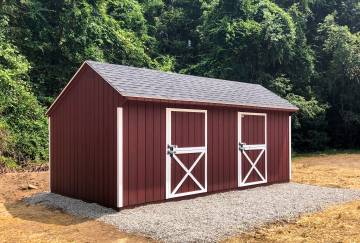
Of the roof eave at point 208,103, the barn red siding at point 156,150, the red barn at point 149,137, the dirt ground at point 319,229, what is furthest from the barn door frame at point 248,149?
the dirt ground at point 319,229

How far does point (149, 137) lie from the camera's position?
834cm

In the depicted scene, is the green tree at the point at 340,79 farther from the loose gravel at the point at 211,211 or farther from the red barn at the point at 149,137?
the loose gravel at the point at 211,211

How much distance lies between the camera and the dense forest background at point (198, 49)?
16359 mm

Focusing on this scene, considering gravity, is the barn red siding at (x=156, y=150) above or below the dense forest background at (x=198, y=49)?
below

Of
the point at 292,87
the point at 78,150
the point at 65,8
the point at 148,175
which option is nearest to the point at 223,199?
the point at 148,175

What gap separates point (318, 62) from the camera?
2556 centimetres

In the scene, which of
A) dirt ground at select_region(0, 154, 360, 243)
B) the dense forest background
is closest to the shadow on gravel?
dirt ground at select_region(0, 154, 360, 243)

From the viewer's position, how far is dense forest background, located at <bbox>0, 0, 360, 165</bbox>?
16.4 metres

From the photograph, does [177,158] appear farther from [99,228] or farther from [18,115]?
Answer: [18,115]

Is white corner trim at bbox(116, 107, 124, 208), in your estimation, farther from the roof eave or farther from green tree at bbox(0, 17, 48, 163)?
green tree at bbox(0, 17, 48, 163)

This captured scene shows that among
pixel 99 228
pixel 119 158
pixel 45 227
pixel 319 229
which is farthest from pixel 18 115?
pixel 319 229

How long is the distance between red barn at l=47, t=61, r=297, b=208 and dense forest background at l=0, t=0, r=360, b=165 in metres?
5.80

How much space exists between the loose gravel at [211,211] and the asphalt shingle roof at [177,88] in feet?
7.49

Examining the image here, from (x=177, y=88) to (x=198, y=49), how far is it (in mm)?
17017
